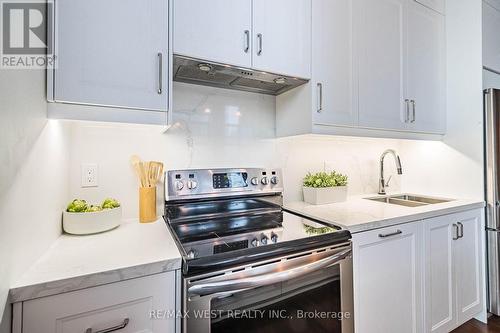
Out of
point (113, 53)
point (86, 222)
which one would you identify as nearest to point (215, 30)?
point (113, 53)

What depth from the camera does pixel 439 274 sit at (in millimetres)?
1484

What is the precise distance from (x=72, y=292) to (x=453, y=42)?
9.08 ft

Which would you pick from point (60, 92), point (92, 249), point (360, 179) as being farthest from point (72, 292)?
point (360, 179)

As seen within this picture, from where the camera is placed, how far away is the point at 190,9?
1.10 m

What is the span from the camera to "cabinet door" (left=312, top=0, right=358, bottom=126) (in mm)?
1403

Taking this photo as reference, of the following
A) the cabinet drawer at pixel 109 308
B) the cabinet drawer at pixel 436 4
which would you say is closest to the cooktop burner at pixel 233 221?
the cabinet drawer at pixel 109 308

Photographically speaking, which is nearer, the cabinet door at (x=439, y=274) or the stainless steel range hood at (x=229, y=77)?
the stainless steel range hood at (x=229, y=77)

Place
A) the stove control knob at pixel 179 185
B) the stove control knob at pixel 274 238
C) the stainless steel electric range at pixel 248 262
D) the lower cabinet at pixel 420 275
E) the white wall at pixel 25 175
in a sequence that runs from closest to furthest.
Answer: the white wall at pixel 25 175, the stainless steel electric range at pixel 248 262, the stove control knob at pixel 274 238, the lower cabinet at pixel 420 275, the stove control knob at pixel 179 185

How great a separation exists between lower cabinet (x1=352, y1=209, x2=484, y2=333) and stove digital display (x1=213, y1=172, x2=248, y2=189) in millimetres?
671

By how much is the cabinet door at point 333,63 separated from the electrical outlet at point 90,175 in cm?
119

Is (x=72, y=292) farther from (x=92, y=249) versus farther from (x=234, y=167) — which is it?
(x=234, y=167)

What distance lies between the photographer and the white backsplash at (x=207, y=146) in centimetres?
125

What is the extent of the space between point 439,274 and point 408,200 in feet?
2.19

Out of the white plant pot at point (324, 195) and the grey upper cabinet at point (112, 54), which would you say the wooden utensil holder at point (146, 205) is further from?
the white plant pot at point (324, 195)
